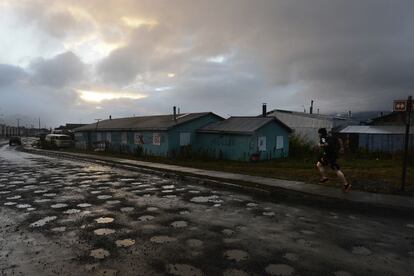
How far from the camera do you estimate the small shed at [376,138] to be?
28.6 metres

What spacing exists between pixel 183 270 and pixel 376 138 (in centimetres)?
2927

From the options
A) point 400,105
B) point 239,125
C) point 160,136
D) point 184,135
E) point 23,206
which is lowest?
point 23,206

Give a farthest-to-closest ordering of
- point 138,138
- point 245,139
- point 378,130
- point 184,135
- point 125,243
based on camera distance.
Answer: point 378,130 < point 138,138 < point 184,135 < point 245,139 < point 125,243

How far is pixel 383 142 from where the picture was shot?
2958 centimetres

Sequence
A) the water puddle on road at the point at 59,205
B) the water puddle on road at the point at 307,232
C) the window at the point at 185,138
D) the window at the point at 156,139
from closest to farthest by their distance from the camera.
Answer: the water puddle on road at the point at 307,232
the water puddle on road at the point at 59,205
the window at the point at 185,138
the window at the point at 156,139


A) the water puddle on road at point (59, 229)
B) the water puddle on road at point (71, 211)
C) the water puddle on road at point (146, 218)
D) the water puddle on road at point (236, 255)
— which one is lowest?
the water puddle on road at point (71, 211)

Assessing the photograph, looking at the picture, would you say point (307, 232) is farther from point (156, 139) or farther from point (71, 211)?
point (156, 139)

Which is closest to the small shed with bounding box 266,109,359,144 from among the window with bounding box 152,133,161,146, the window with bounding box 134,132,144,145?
the window with bounding box 152,133,161,146

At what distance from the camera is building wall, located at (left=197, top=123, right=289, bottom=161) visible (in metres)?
23.4

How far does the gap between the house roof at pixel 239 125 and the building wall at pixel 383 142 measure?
26.9 ft

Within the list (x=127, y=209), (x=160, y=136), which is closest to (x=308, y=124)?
(x=160, y=136)

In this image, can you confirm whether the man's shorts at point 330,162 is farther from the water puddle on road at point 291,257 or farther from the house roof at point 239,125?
the house roof at point 239,125

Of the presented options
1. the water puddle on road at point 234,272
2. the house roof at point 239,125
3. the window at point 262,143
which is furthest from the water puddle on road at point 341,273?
the window at point 262,143

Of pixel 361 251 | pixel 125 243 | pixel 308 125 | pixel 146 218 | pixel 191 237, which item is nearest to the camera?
pixel 361 251
